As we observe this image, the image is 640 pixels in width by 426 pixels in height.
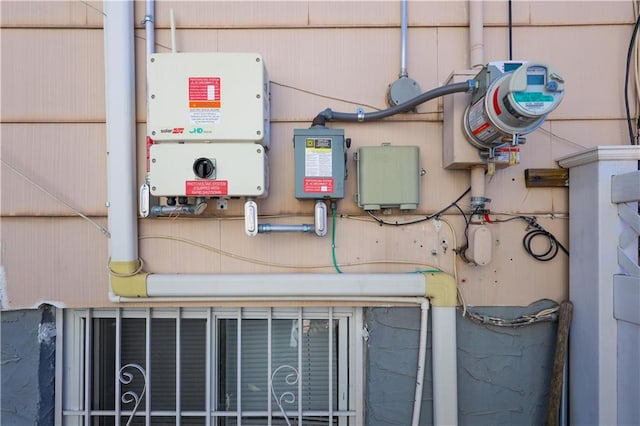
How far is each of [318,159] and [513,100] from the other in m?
0.81

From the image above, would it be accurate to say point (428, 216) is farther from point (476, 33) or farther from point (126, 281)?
point (126, 281)

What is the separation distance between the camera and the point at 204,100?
147 cm

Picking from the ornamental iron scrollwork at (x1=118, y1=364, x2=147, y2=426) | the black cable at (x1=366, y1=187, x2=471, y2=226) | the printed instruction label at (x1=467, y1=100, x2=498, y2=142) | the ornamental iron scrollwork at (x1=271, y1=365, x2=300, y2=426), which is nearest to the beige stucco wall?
the black cable at (x1=366, y1=187, x2=471, y2=226)

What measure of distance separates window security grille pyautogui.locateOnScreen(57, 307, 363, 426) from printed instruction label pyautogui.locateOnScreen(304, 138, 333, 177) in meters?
0.74

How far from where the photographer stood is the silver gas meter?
1261mm

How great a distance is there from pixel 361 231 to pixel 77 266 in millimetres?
1455

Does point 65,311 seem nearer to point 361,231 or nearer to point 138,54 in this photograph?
point 138,54

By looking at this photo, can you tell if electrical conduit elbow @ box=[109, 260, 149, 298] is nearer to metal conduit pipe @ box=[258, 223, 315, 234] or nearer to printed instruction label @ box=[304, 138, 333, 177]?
metal conduit pipe @ box=[258, 223, 315, 234]

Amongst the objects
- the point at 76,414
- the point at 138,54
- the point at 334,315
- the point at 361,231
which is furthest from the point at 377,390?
the point at 138,54

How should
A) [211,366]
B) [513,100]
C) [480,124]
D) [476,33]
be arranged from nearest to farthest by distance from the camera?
[513,100] → [480,124] → [476,33] → [211,366]

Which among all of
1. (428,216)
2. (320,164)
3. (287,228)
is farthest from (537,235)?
(287,228)

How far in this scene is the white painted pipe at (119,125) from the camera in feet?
5.34

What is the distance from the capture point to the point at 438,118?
172cm

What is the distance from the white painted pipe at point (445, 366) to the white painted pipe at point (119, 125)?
5.03 ft
